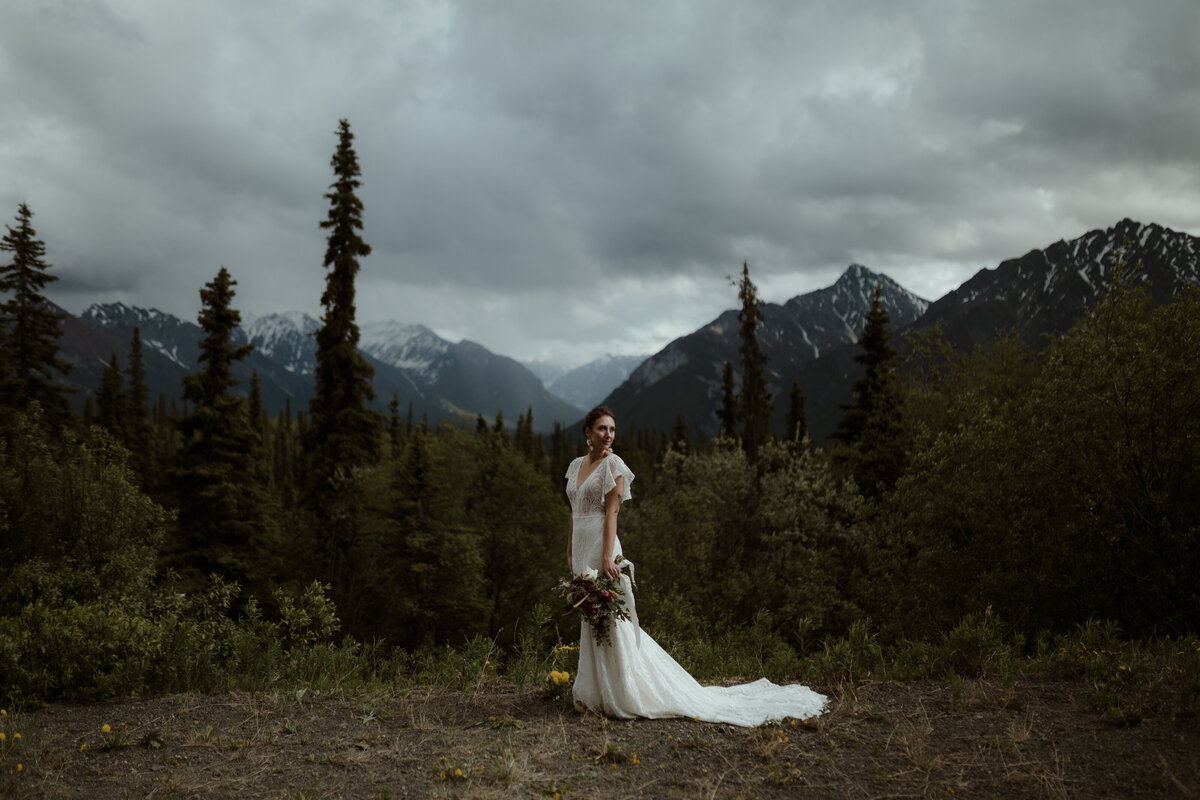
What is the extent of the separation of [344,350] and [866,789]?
25930 millimetres

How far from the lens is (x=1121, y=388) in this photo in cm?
1278

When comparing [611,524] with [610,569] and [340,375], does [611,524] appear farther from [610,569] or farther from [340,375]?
[340,375]

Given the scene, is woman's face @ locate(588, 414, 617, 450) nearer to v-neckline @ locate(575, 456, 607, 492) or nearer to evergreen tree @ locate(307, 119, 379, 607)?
v-neckline @ locate(575, 456, 607, 492)

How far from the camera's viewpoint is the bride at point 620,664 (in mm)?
6051

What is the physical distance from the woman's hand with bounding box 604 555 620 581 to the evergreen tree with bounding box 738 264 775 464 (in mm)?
25244

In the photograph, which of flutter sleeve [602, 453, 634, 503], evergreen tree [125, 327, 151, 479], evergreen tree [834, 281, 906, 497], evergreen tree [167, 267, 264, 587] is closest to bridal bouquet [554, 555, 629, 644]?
flutter sleeve [602, 453, 634, 503]

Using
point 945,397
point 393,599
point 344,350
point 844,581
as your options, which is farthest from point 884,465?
point 344,350

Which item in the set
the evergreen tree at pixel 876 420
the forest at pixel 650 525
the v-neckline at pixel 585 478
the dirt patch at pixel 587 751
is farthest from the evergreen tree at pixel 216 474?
the evergreen tree at pixel 876 420

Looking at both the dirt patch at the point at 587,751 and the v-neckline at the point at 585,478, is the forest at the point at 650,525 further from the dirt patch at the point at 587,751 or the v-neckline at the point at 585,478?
the v-neckline at the point at 585,478

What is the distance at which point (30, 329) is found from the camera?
26062mm

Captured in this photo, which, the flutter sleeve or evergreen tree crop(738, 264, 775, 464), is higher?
evergreen tree crop(738, 264, 775, 464)

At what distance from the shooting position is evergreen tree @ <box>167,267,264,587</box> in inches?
978

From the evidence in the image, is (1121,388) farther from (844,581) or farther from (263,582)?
(263,582)

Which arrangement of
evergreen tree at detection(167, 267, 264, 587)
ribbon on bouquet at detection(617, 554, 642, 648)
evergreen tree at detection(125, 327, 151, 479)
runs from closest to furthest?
1. ribbon on bouquet at detection(617, 554, 642, 648)
2. evergreen tree at detection(167, 267, 264, 587)
3. evergreen tree at detection(125, 327, 151, 479)
